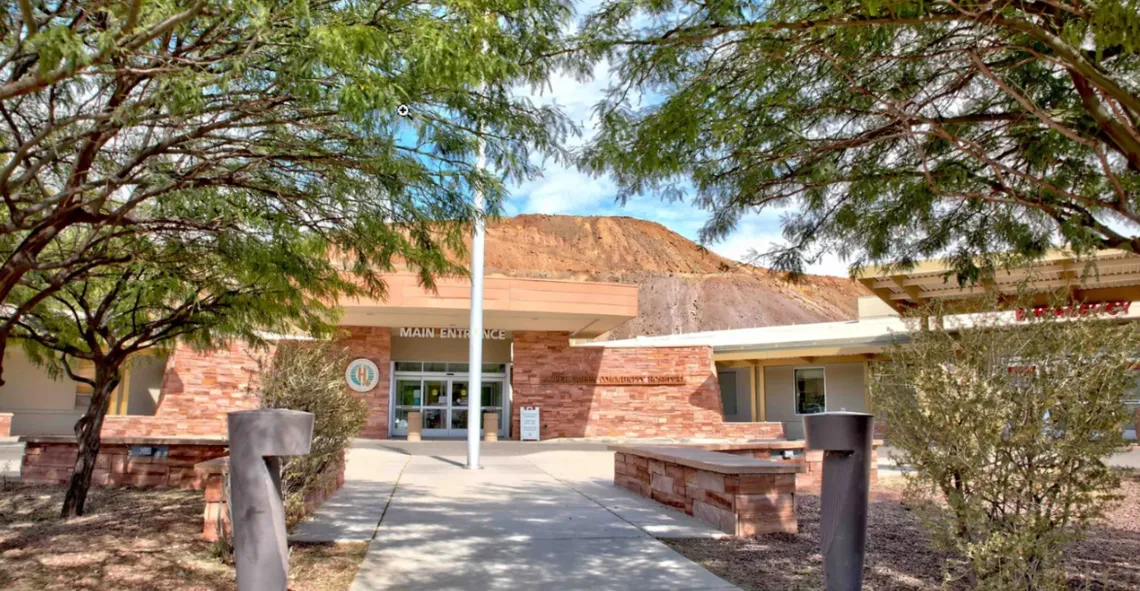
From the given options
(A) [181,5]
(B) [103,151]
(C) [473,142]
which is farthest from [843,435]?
(B) [103,151]

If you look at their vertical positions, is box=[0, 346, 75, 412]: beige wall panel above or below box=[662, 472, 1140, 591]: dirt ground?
above

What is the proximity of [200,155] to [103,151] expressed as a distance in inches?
53.4

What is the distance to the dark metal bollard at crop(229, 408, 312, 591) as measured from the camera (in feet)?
10.7

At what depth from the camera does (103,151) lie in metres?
6.46

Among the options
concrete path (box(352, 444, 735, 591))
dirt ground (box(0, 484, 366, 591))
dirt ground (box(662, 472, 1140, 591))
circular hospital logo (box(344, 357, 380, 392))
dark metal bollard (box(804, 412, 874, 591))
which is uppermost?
circular hospital logo (box(344, 357, 380, 392))

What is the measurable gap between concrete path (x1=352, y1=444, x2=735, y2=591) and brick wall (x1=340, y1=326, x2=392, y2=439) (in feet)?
44.0

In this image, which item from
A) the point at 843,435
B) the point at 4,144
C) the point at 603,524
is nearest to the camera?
the point at 843,435

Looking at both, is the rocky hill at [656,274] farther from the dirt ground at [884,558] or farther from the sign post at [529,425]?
the dirt ground at [884,558]

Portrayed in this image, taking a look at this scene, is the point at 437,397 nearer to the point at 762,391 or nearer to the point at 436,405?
the point at 436,405

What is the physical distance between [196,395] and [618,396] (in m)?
12.9

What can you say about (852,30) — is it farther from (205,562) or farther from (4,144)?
(4,144)

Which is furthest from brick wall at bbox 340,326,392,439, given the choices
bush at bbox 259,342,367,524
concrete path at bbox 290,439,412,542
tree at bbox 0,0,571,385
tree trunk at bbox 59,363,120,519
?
tree at bbox 0,0,571,385

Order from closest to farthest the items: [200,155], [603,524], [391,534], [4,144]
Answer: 1. [200,155]
2. [4,144]
3. [391,534]
4. [603,524]

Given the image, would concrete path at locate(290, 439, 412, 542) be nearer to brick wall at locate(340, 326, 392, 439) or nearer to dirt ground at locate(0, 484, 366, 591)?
dirt ground at locate(0, 484, 366, 591)
